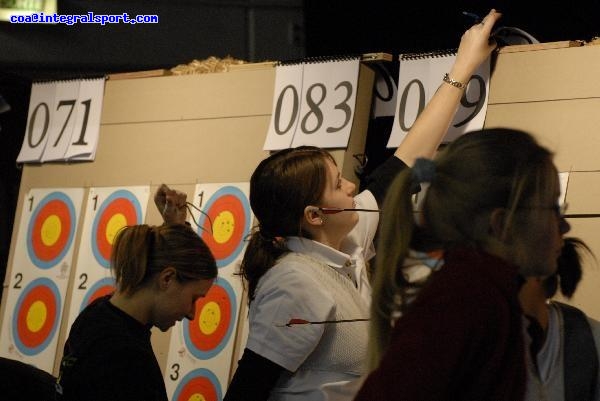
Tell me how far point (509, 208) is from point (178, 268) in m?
1.14

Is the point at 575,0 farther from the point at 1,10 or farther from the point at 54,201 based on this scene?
the point at 1,10

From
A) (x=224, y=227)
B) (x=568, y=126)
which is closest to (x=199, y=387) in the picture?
(x=224, y=227)

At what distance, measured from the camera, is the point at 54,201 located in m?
2.93

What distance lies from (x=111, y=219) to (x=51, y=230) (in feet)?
0.77

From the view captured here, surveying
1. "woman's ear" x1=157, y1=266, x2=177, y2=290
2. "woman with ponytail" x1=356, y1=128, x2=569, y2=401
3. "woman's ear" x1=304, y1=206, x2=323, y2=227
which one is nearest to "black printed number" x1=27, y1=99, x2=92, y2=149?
"woman's ear" x1=157, y1=266, x2=177, y2=290

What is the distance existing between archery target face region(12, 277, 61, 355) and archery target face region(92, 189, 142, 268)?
19 cm

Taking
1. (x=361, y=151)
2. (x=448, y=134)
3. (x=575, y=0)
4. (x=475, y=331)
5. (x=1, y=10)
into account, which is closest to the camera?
(x=475, y=331)

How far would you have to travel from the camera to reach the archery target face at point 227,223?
2.58 metres

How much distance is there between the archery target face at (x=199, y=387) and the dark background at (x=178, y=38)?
1142 millimetres

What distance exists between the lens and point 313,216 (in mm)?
1894

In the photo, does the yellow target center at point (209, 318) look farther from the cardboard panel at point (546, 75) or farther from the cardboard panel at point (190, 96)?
the cardboard panel at point (546, 75)

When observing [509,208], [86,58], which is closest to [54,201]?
[86,58]

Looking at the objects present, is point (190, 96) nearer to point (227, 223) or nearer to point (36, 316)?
point (227, 223)

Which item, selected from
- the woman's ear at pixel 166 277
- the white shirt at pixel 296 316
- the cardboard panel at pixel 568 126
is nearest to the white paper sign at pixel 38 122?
the woman's ear at pixel 166 277
